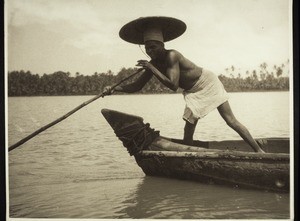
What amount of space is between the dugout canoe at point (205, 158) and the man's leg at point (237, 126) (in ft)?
0.28

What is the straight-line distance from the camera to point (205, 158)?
3.34 m

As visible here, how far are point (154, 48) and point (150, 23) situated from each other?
6.8 inches

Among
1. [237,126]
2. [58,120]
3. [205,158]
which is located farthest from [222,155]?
[58,120]

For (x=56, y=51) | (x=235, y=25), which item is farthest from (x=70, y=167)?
(x=235, y=25)

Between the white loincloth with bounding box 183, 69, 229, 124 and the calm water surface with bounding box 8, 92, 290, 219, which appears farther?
the white loincloth with bounding box 183, 69, 229, 124

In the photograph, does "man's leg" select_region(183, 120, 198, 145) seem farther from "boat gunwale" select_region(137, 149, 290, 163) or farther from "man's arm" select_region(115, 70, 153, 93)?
"man's arm" select_region(115, 70, 153, 93)

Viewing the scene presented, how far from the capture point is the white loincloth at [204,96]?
3.49 metres

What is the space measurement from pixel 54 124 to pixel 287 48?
1674mm

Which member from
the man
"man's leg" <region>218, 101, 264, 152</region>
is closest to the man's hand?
the man

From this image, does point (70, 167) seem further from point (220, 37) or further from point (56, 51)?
point (220, 37)

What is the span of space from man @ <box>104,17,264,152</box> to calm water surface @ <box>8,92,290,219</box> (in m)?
0.06

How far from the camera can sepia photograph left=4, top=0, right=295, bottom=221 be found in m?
3.37

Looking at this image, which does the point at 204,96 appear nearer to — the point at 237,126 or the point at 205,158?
the point at 237,126

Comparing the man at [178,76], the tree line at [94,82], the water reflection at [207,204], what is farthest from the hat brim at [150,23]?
the water reflection at [207,204]
